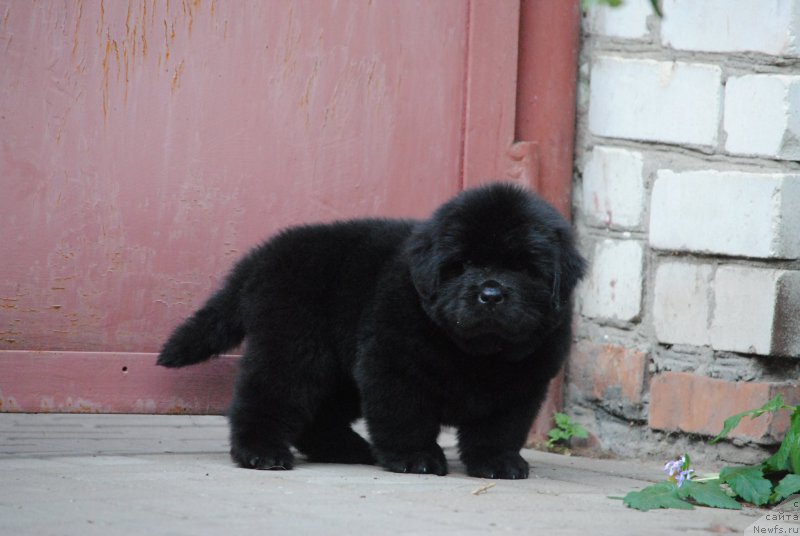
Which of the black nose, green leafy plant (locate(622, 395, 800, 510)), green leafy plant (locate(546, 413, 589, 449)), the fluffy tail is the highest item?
the black nose

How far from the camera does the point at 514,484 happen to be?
3559mm

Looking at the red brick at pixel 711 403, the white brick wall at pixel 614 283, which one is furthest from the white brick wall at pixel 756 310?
the white brick wall at pixel 614 283

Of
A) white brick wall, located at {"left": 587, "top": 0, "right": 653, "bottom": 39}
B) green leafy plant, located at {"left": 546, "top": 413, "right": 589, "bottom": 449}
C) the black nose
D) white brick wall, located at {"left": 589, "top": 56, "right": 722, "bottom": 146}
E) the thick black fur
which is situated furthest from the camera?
green leafy plant, located at {"left": 546, "top": 413, "right": 589, "bottom": 449}

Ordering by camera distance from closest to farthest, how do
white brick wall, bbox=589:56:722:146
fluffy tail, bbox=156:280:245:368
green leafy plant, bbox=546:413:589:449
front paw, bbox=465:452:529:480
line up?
front paw, bbox=465:452:529:480, fluffy tail, bbox=156:280:245:368, white brick wall, bbox=589:56:722:146, green leafy plant, bbox=546:413:589:449

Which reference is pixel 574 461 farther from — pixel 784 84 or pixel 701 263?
pixel 784 84

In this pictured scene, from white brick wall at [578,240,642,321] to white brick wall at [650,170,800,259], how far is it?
0.41 ft

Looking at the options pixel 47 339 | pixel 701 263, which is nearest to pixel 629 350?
pixel 701 263

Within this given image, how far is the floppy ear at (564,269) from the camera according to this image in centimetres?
356

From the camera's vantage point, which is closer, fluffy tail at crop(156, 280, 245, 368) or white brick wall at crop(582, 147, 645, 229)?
fluffy tail at crop(156, 280, 245, 368)

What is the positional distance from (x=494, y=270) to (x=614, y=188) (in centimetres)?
111

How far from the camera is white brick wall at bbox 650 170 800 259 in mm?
3953

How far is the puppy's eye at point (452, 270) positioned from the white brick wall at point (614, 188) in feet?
3.54

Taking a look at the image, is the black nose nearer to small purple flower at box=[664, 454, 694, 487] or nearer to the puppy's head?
the puppy's head

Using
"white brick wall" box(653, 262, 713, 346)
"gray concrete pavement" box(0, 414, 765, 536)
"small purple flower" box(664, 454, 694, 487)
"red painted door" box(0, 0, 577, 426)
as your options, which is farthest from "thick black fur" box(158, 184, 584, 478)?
"white brick wall" box(653, 262, 713, 346)
